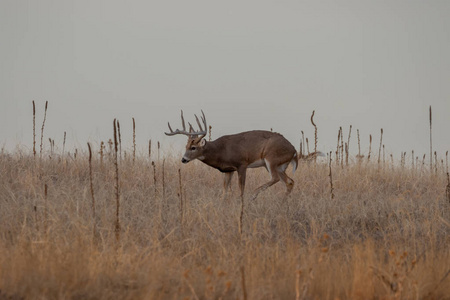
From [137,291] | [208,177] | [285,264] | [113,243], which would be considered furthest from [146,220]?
[208,177]

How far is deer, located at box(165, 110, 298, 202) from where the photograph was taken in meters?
12.7

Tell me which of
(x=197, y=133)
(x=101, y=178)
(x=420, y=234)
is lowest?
(x=420, y=234)

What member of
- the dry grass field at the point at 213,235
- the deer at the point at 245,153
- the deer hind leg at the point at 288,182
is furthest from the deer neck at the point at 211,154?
the deer hind leg at the point at 288,182

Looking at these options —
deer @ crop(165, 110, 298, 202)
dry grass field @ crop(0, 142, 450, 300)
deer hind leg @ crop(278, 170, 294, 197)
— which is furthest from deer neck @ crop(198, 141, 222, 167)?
deer hind leg @ crop(278, 170, 294, 197)

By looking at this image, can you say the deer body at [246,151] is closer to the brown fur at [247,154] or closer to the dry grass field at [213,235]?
the brown fur at [247,154]

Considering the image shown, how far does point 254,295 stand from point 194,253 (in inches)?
90.0

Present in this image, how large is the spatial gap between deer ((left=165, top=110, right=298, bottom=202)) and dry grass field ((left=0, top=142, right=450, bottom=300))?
1.92ft

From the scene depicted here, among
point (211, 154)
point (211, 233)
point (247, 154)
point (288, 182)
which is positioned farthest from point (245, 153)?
point (211, 233)

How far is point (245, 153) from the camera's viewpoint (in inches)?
501

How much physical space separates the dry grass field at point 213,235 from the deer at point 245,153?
23.0 inches

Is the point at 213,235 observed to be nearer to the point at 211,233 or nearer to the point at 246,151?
the point at 211,233

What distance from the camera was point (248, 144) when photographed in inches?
504

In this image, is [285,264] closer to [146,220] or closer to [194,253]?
[194,253]

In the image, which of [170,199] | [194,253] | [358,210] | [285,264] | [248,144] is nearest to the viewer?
[285,264]
